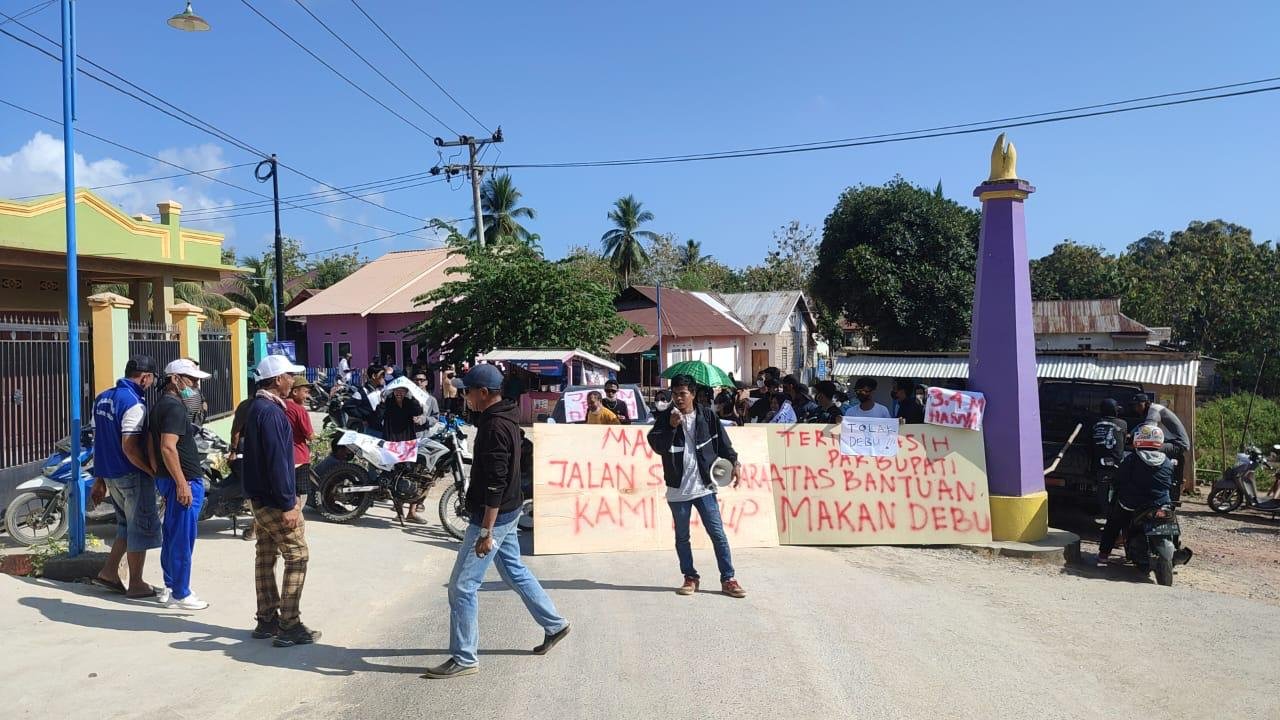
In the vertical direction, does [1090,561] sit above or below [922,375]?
below

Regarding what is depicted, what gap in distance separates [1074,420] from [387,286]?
32.8 meters

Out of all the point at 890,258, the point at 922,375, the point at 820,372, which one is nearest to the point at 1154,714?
the point at 922,375

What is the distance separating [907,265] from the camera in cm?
3441

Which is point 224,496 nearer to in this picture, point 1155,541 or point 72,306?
point 72,306

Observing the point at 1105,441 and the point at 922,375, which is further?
the point at 922,375

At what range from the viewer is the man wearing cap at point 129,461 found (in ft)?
19.6

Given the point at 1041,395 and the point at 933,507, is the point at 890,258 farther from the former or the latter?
the point at 933,507

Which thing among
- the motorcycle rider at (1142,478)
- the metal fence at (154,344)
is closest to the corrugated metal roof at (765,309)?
the metal fence at (154,344)

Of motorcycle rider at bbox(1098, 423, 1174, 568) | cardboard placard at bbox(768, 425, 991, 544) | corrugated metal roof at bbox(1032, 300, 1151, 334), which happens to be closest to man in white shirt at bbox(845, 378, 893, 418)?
cardboard placard at bbox(768, 425, 991, 544)

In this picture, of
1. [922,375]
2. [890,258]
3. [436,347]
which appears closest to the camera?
[922,375]

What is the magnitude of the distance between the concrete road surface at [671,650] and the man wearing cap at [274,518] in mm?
163

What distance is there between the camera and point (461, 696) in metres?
4.50

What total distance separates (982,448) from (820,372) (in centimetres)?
4944

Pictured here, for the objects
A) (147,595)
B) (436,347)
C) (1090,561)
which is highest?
(436,347)
